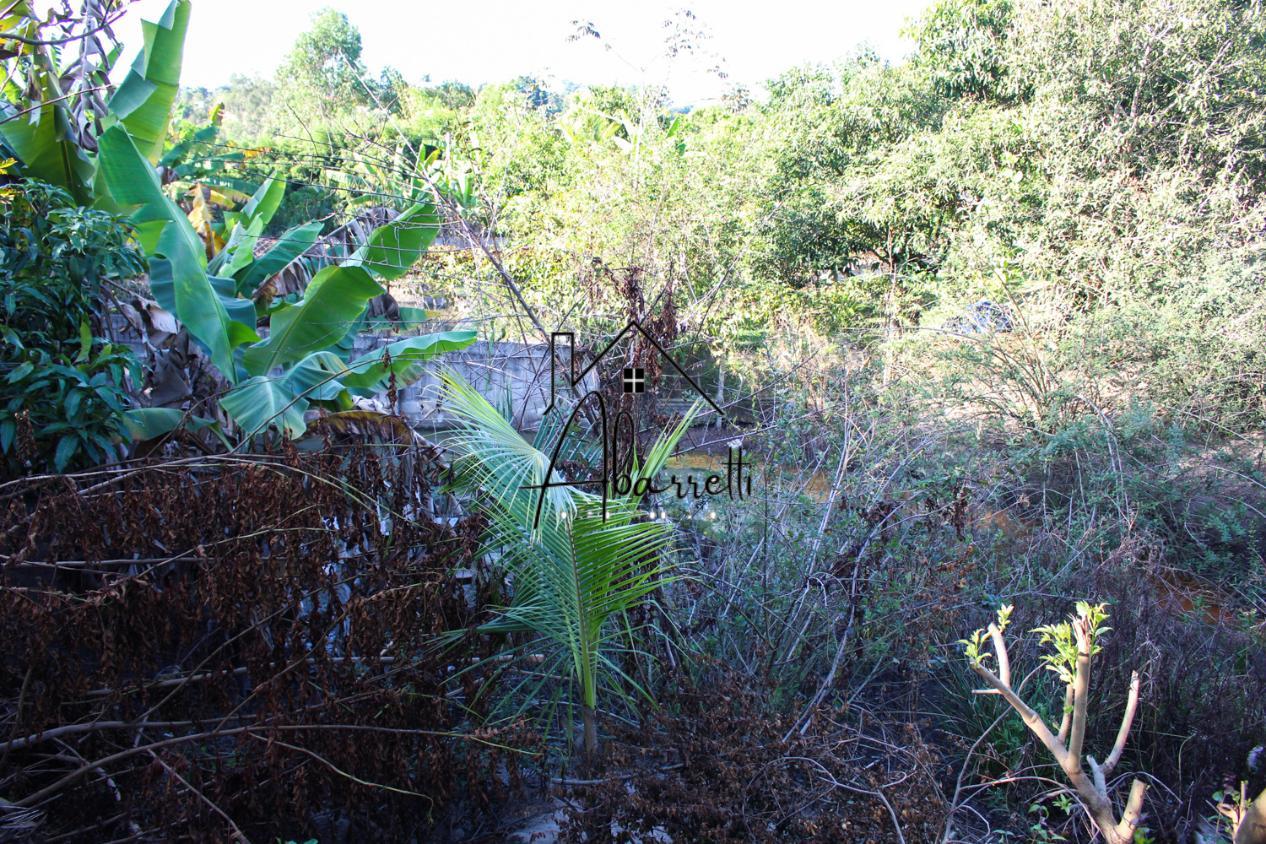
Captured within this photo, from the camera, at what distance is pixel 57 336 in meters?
3.86

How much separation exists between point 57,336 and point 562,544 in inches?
108

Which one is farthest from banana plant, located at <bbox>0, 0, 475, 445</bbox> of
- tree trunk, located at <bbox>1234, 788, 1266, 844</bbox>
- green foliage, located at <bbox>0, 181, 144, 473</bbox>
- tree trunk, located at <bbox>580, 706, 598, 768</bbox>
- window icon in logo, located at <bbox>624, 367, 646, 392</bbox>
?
tree trunk, located at <bbox>1234, 788, 1266, 844</bbox>

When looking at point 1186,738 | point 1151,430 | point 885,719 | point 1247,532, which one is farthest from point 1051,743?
point 1151,430

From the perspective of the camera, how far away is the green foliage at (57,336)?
133 inches

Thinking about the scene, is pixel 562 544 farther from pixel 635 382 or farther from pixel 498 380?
pixel 498 380

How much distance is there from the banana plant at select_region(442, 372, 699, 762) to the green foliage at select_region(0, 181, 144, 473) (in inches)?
61.1

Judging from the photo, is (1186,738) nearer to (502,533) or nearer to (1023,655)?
A: (1023,655)

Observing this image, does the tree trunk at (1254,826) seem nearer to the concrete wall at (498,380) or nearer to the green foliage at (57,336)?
the concrete wall at (498,380)

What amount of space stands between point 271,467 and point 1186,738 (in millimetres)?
4068

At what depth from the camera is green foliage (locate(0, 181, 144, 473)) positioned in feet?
11.1

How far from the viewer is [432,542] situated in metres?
3.34

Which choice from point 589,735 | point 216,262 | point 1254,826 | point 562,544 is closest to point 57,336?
point 216,262

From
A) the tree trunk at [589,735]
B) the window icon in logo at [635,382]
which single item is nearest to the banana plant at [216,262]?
the window icon in logo at [635,382]

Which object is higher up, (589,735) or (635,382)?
(635,382)
